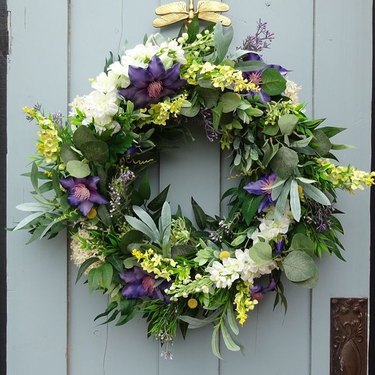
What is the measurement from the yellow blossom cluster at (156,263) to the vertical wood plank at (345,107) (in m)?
0.35

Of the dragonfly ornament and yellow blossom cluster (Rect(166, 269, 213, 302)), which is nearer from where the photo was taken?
yellow blossom cluster (Rect(166, 269, 213, 302))

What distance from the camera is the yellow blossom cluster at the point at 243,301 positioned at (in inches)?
38.9

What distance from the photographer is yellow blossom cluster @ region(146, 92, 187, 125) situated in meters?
1.00

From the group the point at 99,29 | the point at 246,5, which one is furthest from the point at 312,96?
the point at 99,29

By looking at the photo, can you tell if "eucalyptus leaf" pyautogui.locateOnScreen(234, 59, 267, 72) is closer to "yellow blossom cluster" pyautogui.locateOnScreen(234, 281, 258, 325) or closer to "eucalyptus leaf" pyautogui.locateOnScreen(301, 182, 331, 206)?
"eucalyptus leaf" pyautogui.locateOnScreen(301, 182, 331, 206)

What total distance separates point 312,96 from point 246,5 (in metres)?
0.24

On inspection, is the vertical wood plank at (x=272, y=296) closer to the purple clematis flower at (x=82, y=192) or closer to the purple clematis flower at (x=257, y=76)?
the purple clematis flower at (x=257, y=76)

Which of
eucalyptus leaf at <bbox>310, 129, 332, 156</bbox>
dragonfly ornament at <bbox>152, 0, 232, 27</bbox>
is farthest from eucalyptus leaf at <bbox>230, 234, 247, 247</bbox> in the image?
dragonfly ornament at <bbox>152, 0, 232, 27</bbox>

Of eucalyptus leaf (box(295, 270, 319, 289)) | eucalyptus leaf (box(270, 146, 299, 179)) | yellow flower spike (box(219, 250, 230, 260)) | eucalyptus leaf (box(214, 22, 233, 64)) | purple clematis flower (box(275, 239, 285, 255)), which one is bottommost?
eucalyptus leaf (box(295, 270, 319, 289))

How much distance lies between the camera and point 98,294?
1131mm

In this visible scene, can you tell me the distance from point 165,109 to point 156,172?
18 centimetres

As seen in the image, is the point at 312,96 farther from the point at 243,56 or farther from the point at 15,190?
the point at 15,190

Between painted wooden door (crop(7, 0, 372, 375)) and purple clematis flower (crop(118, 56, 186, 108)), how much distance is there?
0.16 metres

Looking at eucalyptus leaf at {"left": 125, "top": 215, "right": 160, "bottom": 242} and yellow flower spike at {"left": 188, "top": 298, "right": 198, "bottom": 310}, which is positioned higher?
eucalyptus leaf at {"left": 125, "top": 215, "right": 160, "bottom": 242}
